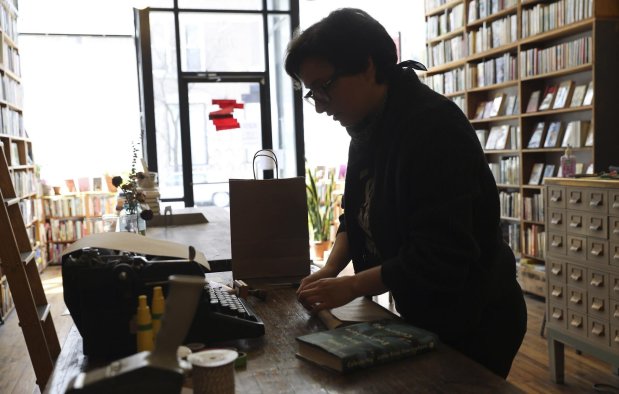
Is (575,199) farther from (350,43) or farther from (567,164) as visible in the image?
(350,43)

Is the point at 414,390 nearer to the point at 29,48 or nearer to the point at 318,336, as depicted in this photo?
the point at 318,336

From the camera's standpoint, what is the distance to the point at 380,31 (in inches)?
52.9

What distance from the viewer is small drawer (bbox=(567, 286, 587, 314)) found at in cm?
304

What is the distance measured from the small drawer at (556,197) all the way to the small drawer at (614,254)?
0.38 m

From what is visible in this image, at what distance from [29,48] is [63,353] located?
7641 millimetres

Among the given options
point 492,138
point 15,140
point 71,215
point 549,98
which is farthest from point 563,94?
point 71,215

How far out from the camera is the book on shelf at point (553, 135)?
4691 millimetres

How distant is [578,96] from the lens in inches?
175

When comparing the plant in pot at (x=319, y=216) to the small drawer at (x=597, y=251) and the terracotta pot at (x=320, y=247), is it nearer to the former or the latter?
the terracotta pot at (x=320, y=247)

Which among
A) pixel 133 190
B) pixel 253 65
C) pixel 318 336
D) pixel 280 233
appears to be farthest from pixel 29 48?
pixel 318 336

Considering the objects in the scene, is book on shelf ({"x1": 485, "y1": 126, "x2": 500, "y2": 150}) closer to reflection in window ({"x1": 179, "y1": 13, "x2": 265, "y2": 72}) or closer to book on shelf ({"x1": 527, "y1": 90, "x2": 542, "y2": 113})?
book on shelf ({"x1": 527, "y1": 90, "x2": 542, "y2": 113})

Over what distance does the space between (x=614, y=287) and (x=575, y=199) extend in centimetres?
50

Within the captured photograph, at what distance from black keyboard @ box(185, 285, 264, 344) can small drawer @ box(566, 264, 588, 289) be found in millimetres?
2422

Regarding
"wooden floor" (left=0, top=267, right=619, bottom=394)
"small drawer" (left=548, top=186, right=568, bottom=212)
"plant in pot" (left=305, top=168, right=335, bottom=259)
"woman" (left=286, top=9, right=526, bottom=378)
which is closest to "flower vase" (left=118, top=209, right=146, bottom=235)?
"wooden floor" (left=0, top=267, right=619, bottom=394)
